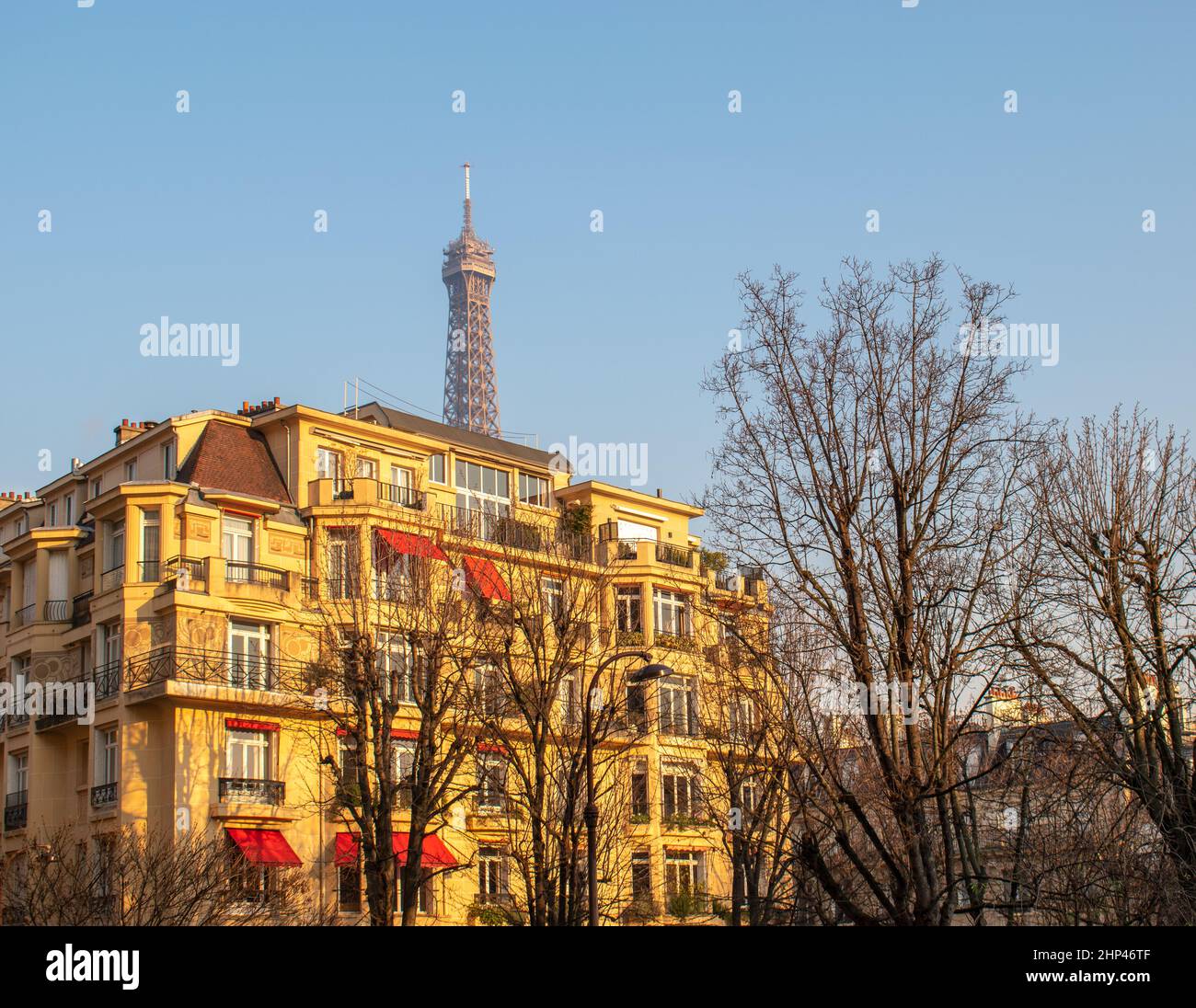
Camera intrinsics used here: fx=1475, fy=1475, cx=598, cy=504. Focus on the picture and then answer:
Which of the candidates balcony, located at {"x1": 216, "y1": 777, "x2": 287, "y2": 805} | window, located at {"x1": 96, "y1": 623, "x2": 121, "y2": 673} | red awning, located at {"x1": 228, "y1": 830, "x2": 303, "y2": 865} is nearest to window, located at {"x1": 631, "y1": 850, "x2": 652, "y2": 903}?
red awning, located at {"x1": 228, "y1": 830, "x2": 303, "y2": 865}

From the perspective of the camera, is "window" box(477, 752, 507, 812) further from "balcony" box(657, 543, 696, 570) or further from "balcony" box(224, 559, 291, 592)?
"balcony" box(657, 543, 696, 570)

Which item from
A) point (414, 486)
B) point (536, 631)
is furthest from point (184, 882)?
point (414, 486)

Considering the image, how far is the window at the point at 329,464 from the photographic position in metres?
49.9

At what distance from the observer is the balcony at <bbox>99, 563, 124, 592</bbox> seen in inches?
1839

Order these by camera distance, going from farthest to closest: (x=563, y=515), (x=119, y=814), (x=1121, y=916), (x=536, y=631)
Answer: (x=563, y=515)
(x=119, y=814)
(x=536, y=631)
(x=1121, y=916)

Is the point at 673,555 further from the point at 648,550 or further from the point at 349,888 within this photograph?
the point at 349,888

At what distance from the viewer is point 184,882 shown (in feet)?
89.4

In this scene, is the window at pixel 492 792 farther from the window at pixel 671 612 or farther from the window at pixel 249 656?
the window at pixel 671 612

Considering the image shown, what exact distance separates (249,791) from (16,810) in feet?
35.1

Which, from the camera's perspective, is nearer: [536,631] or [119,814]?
[536,631]

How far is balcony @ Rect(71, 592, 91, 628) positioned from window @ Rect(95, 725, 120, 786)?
14.4 ft

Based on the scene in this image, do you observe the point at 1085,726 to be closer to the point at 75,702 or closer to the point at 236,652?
the point at 236,652
